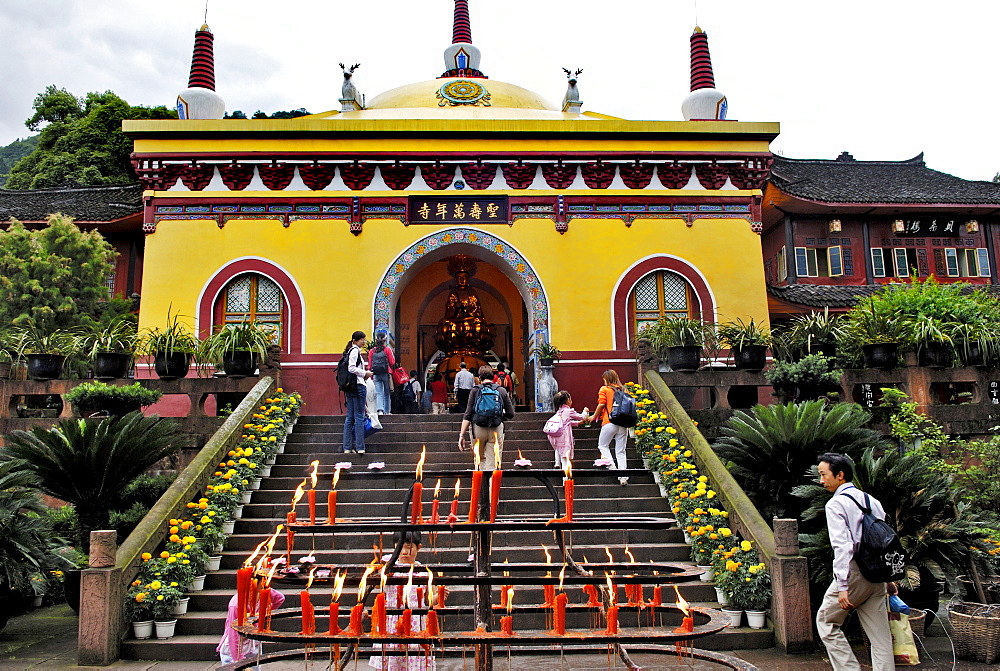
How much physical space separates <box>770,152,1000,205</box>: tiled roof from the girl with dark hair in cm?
1156

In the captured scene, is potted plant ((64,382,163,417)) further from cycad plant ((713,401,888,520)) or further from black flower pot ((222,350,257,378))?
cycad plant ((713,401,888,520))

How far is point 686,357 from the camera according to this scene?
38.8 feet

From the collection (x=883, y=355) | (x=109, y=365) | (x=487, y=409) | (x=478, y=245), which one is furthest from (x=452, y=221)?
(x=883, y=355)

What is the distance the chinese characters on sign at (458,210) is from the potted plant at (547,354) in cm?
260

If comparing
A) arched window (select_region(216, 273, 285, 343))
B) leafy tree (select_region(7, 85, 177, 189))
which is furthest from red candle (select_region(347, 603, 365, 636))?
leafy tree (select_region(7, 85, 177, 189))

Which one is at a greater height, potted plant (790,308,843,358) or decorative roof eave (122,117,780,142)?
decorative roof eave (122,117,780,142)

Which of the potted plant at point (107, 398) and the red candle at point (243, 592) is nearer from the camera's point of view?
the red candle at point (243, 592)

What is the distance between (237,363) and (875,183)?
55.2 ft

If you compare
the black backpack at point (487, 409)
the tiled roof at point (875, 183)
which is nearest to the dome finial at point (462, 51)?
the tiled roof at point (875, 183)

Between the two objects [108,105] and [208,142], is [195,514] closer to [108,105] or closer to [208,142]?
[208,142]

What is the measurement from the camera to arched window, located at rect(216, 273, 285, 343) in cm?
1509

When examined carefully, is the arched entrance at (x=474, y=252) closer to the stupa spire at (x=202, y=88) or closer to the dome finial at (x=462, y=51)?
the stupa spire at (x=202, y=88)

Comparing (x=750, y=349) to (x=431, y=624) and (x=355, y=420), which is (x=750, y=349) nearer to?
(x=355, y=420)

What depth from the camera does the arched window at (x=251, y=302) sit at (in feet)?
49.5
